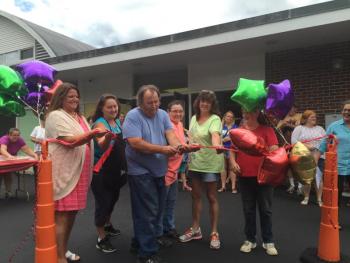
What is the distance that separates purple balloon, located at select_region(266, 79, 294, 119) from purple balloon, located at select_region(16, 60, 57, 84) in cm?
210

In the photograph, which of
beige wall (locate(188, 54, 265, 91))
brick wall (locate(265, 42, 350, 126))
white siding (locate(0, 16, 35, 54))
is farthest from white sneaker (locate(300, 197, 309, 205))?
white siding (locate(0, 16, 35, 54))

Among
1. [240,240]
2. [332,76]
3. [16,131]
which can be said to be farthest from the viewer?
[332,76]

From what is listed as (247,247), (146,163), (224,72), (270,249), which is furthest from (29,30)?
(270,249)

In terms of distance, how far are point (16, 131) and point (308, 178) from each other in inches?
214

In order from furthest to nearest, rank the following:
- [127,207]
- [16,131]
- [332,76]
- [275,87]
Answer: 1. [332,76]
2. [16,131]
3. [127,207]
4. [275,87]

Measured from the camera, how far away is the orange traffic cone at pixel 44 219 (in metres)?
2.28

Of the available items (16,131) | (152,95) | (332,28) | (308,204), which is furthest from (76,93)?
(332,28)

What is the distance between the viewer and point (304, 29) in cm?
596

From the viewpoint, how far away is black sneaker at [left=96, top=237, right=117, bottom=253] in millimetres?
3643

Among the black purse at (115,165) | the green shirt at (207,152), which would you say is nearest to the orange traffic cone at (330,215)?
the green shirt at (207,152)

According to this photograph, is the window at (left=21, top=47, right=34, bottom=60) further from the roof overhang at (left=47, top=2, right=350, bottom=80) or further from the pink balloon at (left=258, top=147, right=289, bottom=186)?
the pink balloon at (left=258, top=147, right=289, bottom=186)

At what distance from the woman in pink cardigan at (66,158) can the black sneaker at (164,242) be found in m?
1.29

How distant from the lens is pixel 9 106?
9.36 feet

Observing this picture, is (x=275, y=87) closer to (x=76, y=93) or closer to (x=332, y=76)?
(x=76, y=93)
